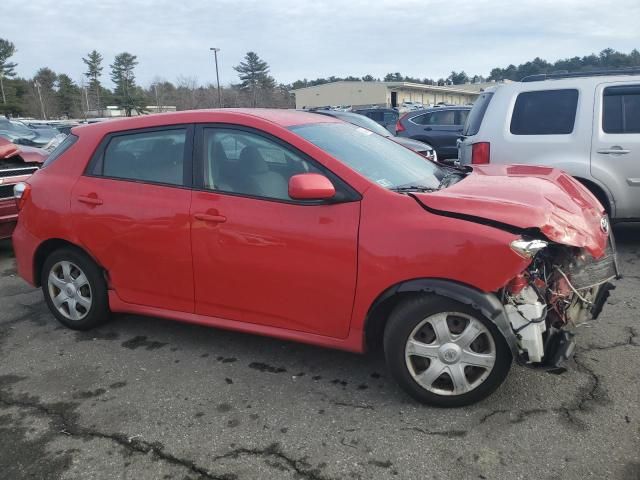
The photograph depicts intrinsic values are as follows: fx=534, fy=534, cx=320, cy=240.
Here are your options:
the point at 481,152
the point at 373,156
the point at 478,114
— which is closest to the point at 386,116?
the point at 478,114

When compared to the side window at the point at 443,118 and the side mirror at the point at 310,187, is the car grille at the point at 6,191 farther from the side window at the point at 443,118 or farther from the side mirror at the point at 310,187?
the side window at the point at 443,118

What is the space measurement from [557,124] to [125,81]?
86.9m

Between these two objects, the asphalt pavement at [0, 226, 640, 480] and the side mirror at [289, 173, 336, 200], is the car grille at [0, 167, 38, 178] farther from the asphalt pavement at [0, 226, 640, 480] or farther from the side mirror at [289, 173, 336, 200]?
the side mirror at [289, 173, 336, 200]

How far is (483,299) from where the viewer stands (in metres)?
2.74

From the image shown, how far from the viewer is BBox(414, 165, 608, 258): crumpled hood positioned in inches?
111

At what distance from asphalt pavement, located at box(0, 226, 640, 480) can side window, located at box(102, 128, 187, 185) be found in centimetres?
126

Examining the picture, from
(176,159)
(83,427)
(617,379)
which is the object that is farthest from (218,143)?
(617,379)

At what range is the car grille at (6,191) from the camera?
633cm

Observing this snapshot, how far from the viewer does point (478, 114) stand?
22.0 feet

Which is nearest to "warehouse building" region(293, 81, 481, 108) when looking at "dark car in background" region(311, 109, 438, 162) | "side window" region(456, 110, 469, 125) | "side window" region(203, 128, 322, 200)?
"side window" region(456, 110, 469, 125)

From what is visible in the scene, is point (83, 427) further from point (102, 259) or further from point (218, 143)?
point (218, 143)

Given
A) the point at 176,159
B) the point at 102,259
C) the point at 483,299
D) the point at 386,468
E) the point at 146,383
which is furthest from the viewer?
the point at 102,259

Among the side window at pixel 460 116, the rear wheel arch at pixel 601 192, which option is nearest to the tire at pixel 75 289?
the rear wheel arch at pixel 601 192

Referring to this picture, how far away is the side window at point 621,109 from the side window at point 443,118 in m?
8.58
